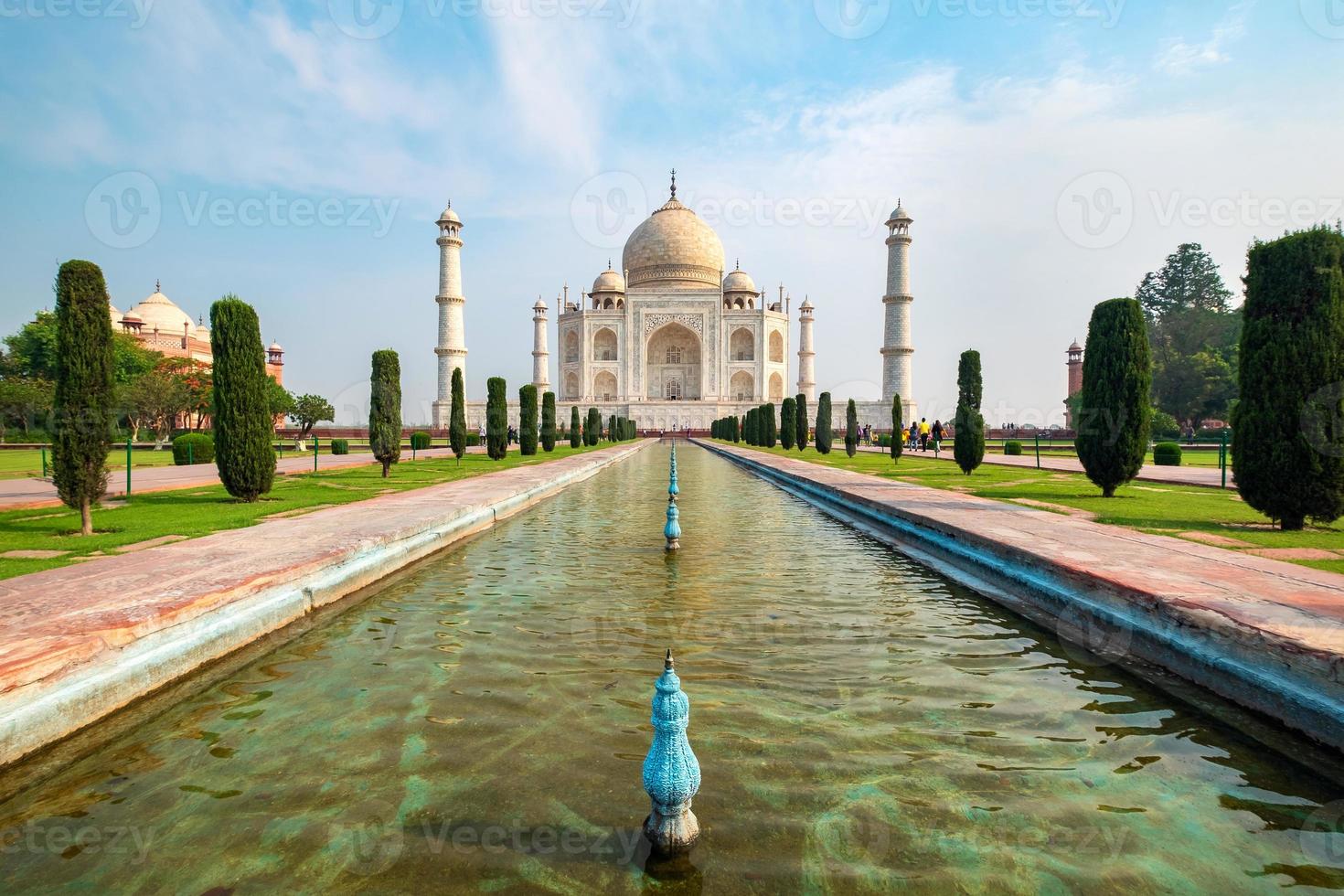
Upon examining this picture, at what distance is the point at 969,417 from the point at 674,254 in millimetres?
42739

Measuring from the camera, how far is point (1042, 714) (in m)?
2.71

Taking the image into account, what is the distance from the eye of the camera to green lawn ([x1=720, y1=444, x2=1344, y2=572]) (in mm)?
5722

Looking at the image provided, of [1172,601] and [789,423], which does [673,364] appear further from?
[1172,601]

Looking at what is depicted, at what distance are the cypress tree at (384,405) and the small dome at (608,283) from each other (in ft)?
142

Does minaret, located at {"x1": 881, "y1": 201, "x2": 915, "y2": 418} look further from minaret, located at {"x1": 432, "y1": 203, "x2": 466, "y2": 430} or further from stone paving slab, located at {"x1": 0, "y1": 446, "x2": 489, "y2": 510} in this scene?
stone paving slab, located at {"x1": 0, "y1": 446, "x2": 489, "y2": 510}

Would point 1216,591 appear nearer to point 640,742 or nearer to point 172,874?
point 640,742

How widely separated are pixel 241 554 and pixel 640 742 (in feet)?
11.2

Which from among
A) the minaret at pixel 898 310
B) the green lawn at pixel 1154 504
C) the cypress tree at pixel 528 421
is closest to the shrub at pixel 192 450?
the cypress tree at pixel 528 421

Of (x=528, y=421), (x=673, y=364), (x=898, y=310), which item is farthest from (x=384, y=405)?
(x=673, y=364)

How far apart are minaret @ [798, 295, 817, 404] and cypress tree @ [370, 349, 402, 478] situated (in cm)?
4426

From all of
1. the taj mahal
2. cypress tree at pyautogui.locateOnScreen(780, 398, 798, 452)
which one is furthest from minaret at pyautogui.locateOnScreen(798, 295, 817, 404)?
cypress tree at pyautogui.locateOnScreen(780, 398, 798, 452)

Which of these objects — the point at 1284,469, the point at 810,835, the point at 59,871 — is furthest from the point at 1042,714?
the point at 1284,469

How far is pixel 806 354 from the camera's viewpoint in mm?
55094

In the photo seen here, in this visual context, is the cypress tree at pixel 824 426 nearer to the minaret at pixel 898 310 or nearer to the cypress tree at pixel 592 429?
the cypress tree at pixel 592 429
